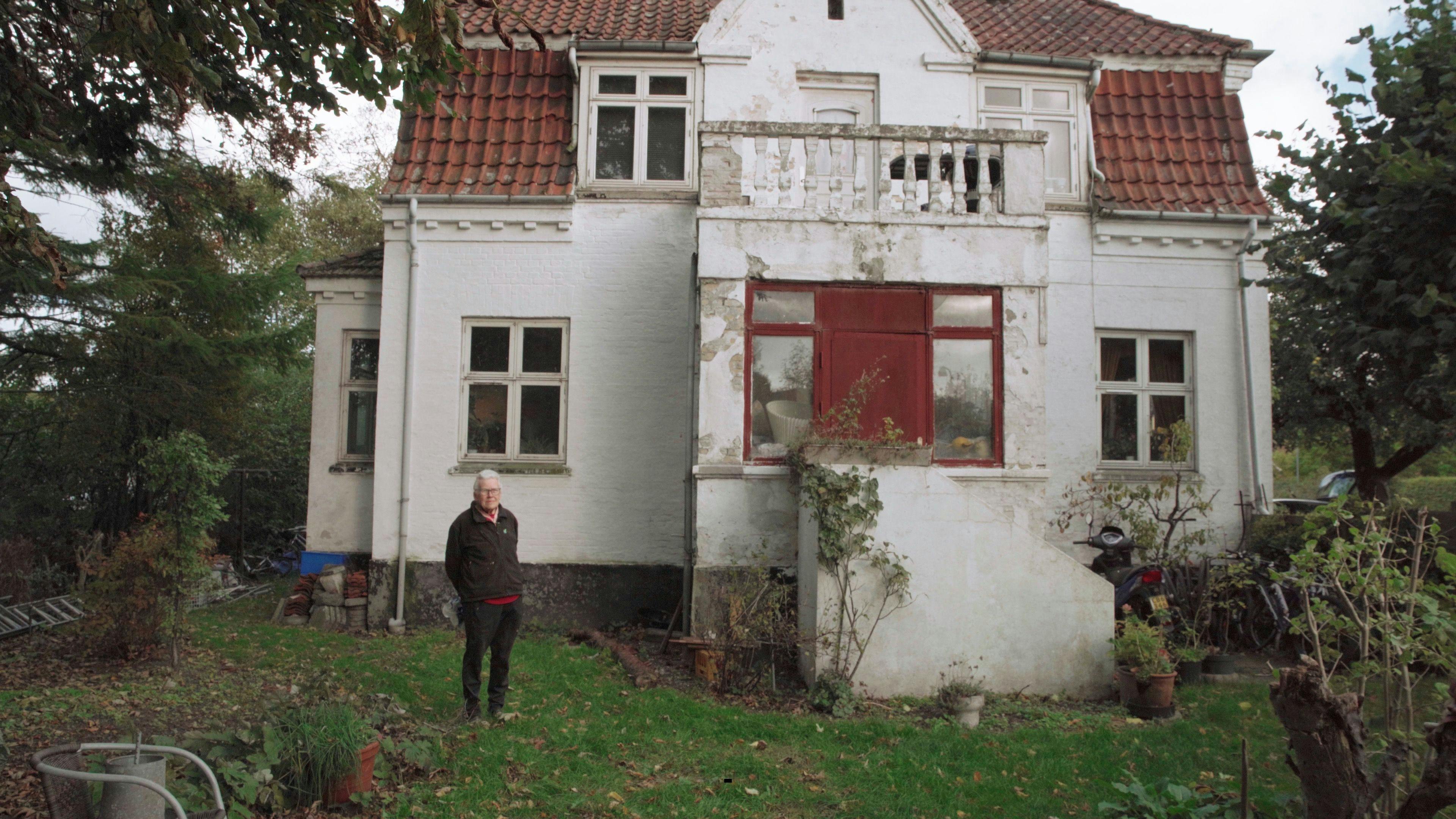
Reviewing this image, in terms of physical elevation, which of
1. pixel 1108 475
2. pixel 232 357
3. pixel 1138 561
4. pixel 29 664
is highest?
pixel 232 357

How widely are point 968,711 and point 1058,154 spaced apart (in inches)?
286

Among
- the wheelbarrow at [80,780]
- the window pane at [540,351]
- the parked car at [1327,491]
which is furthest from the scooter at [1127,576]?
the parked car at [1327,491]

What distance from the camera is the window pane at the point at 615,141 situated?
11.4 m

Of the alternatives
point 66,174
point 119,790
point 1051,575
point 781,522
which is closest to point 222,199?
point 66,174

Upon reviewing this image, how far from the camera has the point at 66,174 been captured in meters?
9.55

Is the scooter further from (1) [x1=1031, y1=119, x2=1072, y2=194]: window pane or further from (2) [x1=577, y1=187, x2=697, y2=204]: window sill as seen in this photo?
(2) [x1=577, y1=187, x2=697, y2=204]: window sill

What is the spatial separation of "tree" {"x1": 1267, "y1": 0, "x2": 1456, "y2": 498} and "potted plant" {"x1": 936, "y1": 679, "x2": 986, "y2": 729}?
463 cm

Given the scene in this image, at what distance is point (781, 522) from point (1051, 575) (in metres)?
2.51

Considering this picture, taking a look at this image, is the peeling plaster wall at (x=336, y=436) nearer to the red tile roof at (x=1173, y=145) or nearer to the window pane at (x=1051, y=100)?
the window pane at (x=1051, y=100)

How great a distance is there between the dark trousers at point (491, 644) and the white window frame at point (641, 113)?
5.96 m

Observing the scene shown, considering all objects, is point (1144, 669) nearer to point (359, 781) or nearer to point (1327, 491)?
point (359, 781)

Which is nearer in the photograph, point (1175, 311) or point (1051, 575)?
point (1051, 575)

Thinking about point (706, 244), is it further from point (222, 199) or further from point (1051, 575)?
point (222, 199)

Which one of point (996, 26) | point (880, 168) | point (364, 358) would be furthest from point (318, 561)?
point (996, 26)
